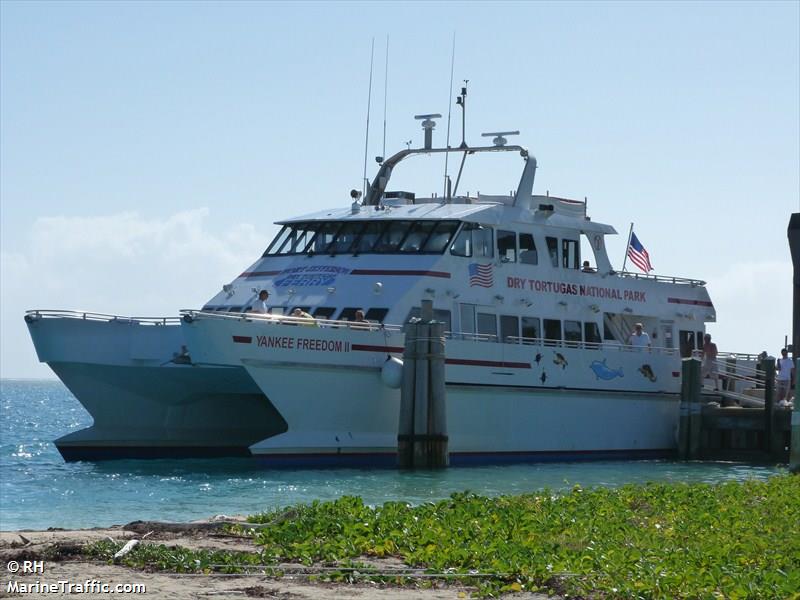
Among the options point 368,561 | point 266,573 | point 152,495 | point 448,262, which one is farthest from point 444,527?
point 448,262

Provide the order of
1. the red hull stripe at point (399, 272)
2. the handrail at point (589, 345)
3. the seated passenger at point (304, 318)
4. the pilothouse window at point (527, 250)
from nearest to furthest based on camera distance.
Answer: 1. the seated passenger at point (304, 318)
2. the red hull stripe at point (399, 272)
3. the handrail at point (589, 345)
4. the pilothouse window at point (527, 250)

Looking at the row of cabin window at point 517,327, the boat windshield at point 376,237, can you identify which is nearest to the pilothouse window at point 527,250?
the row of cabin window at point 517,327

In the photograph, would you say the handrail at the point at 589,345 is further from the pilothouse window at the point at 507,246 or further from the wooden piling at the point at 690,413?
the pilothouse window at the point at 507,246

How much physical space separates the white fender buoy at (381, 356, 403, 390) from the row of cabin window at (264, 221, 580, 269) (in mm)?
2469

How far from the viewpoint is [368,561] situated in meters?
9.90

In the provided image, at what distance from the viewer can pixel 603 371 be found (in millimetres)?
27375

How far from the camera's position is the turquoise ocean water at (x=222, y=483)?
58.6ft

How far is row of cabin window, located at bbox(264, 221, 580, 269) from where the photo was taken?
82.1 feet

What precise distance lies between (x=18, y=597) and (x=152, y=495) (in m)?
11.6

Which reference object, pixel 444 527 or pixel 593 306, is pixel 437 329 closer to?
pixel 593 306

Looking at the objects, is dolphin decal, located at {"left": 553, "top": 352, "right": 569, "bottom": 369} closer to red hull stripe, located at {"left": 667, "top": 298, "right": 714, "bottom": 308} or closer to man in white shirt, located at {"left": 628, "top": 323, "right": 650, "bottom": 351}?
man in white shirt, located at {"left": 628, "top": 323, "right": 650, "bottom": 351}

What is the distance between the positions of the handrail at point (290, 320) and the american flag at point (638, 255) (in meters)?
7.51

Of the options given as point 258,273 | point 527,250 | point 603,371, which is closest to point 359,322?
A: point 258,273

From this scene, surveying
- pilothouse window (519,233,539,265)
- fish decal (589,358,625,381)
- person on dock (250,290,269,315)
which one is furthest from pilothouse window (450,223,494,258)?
person on dock (250,290,269,315)
